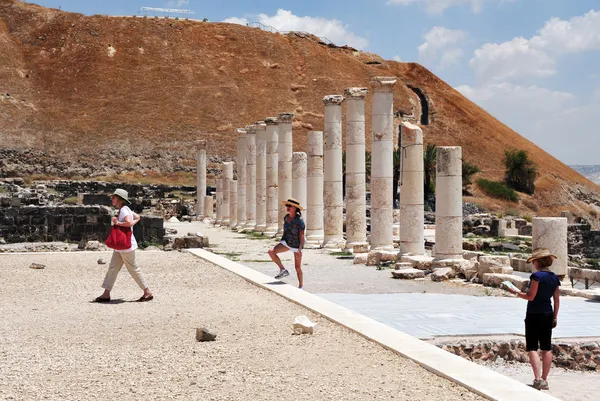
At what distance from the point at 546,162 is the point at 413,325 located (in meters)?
93.9

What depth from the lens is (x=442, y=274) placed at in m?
15.1

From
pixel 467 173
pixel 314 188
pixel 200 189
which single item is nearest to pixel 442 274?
pixel 314 188

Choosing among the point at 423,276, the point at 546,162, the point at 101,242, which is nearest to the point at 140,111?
the point at 546,162

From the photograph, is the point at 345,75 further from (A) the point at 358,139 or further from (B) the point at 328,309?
(B) the point at 328,309

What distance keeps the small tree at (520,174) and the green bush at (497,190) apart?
144 inches

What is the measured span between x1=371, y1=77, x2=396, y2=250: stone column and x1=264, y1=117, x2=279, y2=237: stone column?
975 cm

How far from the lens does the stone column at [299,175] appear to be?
2774cm

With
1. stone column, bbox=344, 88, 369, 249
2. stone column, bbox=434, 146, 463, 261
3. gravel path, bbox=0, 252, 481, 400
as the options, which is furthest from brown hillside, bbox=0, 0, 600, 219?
gravel path, bbox=0, 252, 481, 400

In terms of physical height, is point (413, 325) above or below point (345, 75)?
below

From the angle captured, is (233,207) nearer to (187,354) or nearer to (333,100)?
(333,100)

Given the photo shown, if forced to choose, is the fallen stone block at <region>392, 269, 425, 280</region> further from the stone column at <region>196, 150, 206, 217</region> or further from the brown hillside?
the brown hillside

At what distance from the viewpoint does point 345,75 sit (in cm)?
10112

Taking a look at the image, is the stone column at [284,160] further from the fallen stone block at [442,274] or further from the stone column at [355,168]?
the fallen stone block at [442,274]

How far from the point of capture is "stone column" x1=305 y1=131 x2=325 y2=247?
25016 mm
